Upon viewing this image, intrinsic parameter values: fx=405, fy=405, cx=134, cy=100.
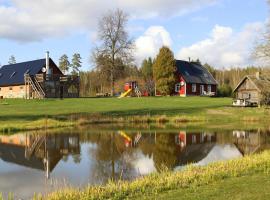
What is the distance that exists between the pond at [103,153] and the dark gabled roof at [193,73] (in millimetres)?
35589

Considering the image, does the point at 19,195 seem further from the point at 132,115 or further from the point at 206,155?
the point at 132,115

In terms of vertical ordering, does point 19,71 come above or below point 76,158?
above

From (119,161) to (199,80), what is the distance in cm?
5293

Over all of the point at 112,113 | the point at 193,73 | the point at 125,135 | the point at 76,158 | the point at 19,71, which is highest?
the point at 19,71

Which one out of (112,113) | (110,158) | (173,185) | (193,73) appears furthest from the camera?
(193,73)

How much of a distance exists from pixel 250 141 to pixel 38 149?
541 inches

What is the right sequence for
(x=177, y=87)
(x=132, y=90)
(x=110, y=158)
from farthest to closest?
(x=177, y=87)
(x=132, y=90)
(x=110, y=158)

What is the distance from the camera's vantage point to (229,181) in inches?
456

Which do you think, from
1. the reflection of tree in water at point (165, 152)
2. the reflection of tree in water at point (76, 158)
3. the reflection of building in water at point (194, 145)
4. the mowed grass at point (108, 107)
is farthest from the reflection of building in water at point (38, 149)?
the mowed grass at point (108, 107)

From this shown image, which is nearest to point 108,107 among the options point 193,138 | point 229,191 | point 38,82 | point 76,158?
point 38,82

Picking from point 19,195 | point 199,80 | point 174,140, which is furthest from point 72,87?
point 19,195

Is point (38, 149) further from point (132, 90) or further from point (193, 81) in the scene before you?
point (193, 81)

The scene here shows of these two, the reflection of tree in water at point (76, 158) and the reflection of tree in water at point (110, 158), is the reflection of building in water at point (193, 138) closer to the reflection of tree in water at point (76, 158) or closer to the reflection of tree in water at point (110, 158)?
the reflection of tree in water at point (110, 158)

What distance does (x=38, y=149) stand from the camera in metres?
23.4
